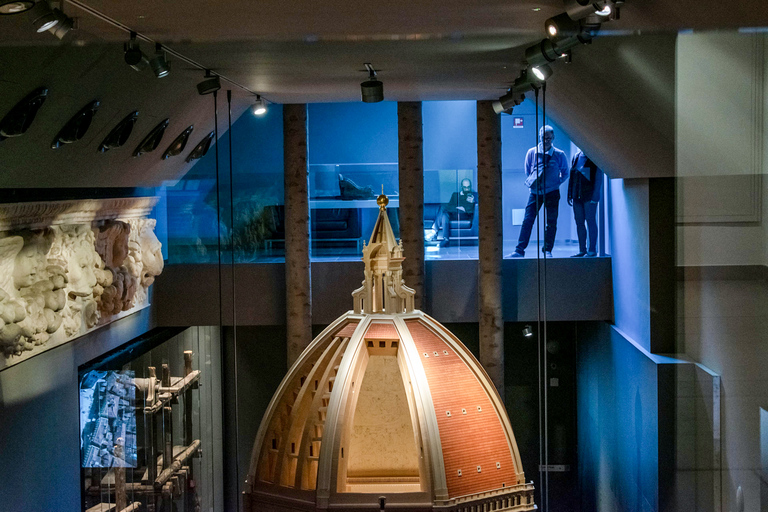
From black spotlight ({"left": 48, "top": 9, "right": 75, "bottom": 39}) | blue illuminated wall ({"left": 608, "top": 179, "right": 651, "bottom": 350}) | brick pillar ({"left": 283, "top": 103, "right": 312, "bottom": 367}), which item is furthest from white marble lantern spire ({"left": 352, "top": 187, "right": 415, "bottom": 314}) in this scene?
black spotlight ({"left": 48, "top": 9, "right": 75, "bottom": 39})

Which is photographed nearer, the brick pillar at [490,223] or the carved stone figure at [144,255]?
the carved stone figure at [144,255]

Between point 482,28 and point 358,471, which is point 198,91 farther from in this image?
point 358,471

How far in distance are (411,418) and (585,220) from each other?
363 centimetres

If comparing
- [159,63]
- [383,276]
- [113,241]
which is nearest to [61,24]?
[159,63]

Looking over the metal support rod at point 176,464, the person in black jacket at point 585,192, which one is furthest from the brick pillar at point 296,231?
the person in black jacket at point 585,192

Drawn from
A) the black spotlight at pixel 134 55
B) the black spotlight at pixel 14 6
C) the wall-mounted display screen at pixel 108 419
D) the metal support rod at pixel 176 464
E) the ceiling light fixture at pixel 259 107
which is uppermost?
the ceiling light fixture at pixel 259 107

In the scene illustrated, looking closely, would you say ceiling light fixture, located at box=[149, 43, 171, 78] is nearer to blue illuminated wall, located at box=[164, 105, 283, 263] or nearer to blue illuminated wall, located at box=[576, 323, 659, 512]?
blue illuminated wall, located at box=[164, 105, 283, 263]

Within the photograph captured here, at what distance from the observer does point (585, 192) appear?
31.5 ft

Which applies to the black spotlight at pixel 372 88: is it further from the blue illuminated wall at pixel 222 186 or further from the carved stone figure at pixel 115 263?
the carved stone figure at pixel 115 263

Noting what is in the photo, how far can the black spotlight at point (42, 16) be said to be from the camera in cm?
434

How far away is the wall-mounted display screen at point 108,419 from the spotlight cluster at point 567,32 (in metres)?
5.06

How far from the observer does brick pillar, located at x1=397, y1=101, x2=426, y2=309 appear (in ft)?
35.0

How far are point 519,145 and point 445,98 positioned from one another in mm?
1390

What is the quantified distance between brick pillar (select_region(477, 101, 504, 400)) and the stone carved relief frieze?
13.0ft
